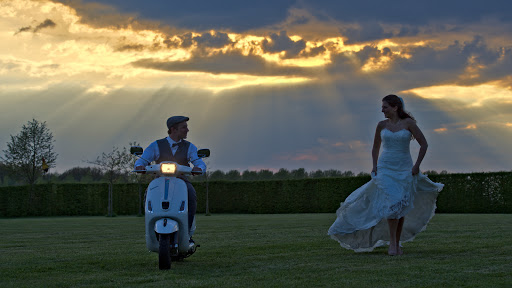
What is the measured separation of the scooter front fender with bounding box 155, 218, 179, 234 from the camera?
714 centimetres

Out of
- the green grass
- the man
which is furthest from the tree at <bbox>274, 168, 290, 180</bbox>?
the man

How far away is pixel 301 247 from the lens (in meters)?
10.2

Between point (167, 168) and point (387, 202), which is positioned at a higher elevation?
point (167, 168)

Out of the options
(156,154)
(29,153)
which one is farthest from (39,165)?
(156,154)

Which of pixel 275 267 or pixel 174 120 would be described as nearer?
pixel 275 267

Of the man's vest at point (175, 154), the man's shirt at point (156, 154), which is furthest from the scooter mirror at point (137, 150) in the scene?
the man's vest at point (175, 154)

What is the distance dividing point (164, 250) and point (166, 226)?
0.92 ft

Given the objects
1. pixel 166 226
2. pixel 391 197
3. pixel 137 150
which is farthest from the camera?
pixel 391 197

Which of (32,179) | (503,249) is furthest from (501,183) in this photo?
(32,179)

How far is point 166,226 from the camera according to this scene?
23.6ft

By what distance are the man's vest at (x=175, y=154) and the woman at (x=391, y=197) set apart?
2.67 m

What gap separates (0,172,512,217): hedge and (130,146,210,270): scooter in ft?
89.1

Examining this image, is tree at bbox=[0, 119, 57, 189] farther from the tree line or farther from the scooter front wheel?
the scooter front wheel

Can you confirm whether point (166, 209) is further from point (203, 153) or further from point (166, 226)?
point (203, 153)
